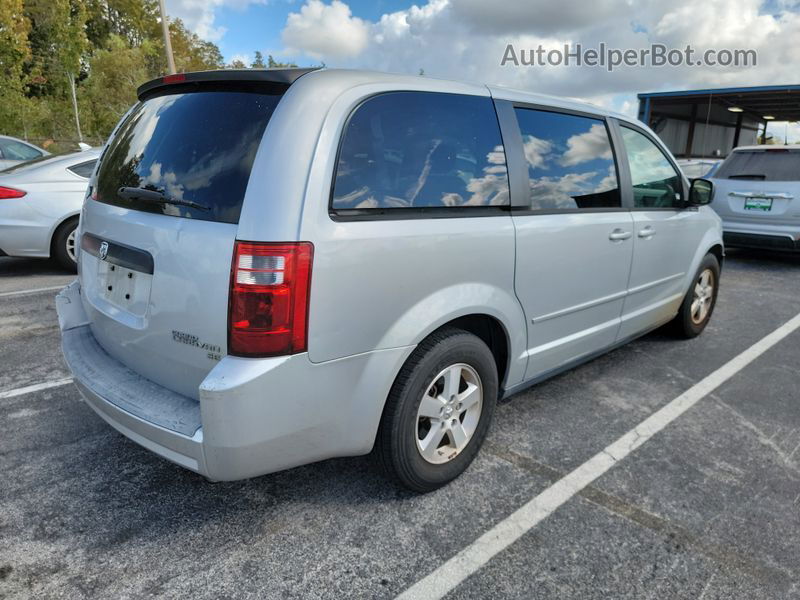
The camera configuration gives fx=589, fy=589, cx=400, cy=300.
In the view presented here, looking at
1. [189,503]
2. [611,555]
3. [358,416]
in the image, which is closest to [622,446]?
[611,555]

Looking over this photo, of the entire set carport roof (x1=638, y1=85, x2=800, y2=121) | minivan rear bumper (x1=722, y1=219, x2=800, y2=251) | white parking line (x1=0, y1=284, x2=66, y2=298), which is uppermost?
carport roof (x1=638, y1=85, x2=800, y2=121)

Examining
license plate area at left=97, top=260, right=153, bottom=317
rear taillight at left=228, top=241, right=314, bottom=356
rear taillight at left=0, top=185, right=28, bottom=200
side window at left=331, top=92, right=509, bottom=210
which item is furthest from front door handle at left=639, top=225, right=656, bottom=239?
rear taillight at left=0, top=185, right=28, bottom=200

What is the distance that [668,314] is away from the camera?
428 cm

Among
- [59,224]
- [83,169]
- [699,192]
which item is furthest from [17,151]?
[699,192]

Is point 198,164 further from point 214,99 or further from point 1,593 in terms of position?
point 1,593

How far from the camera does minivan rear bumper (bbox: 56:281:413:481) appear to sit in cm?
193

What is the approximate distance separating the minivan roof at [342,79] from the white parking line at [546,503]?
1788mm

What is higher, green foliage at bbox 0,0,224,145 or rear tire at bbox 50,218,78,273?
green foliage at bbox 0,0,224,145

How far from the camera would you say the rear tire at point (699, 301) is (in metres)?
4.52

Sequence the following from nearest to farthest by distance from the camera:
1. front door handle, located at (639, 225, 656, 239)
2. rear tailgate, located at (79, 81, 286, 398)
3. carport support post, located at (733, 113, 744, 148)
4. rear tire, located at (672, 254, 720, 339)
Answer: rear tailgate, located at (79, 81, 286, 398) < front door handle, located at (639, 225, 656, 239) < rear tire, located at (672, 254, 720, 339) < carport support post, located at (733, 113, 744, 148)

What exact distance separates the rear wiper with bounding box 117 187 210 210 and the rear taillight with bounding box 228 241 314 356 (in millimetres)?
326

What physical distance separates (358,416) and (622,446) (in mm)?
1560

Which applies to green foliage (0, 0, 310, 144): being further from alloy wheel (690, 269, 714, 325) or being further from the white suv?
alloy wheel (690, 269, 714, 325)

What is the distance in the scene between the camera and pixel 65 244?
661cm
